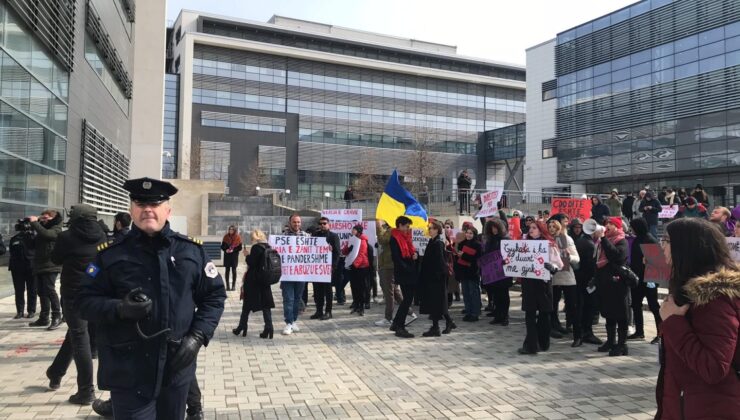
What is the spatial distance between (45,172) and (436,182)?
6251 cm

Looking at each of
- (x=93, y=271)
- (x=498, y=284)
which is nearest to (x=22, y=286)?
(x=93, y=271)

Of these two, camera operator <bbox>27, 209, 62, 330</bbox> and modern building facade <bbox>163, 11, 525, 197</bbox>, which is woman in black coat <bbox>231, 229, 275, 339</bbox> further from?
modern building facade <bbox>163, 11, 525, 197</bbox>

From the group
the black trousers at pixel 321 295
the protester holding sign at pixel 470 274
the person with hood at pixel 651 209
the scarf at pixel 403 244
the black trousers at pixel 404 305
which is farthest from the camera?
the person with hood at pixel 651 209

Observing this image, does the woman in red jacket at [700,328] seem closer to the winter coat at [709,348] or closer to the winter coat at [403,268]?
the winter coat at [709,348]

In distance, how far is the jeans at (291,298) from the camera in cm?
932

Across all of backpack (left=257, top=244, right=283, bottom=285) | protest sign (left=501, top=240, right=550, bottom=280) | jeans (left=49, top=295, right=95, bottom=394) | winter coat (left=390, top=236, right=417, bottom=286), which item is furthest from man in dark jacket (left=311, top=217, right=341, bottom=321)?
jeans (left=49, top=295, right=95, bottom=394)

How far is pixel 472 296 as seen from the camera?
10.6m

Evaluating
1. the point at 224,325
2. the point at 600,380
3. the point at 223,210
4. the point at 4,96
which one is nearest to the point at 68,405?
the point at 224,325

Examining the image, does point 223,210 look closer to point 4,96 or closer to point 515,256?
point 4,96

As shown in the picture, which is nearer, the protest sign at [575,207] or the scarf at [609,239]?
the scarf at [609,239]

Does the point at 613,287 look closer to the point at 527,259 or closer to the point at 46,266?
the point at 527,259

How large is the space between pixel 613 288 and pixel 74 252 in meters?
6.81

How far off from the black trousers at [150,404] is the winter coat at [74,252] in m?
3.22

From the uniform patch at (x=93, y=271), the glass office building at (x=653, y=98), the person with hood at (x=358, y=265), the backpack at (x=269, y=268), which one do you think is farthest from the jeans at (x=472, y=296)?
the glass office building at (x=653, y=98)
